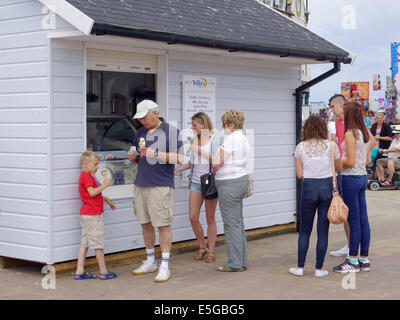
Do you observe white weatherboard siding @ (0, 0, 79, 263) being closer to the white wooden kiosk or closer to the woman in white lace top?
the white wooden kiosk

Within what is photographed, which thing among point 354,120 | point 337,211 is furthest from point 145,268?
point 354,120

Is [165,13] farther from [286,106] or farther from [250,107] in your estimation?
[286,106]

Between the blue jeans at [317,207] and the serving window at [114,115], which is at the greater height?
the serving window at [114,115]

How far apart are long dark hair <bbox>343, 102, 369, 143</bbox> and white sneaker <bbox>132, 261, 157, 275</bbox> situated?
8.71 feet

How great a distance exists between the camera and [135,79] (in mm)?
8117

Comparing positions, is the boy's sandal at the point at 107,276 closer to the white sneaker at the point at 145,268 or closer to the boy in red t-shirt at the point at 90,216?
the boy in red t-shirt at the point at 90,216

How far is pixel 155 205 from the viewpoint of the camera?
698 cm

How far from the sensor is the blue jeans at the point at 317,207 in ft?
22.7

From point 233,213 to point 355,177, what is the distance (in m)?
1.44

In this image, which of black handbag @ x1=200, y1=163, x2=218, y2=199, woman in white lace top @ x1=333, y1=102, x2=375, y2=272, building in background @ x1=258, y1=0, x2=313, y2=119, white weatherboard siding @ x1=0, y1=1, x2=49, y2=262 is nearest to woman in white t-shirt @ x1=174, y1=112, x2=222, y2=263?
black handbag @ x1=200, y1=163, x2=218, y2=199

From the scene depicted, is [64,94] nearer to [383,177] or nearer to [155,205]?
[155,205]

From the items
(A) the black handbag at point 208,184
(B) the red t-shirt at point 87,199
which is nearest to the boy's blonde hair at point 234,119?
(A) the black handbag at point 208,184
